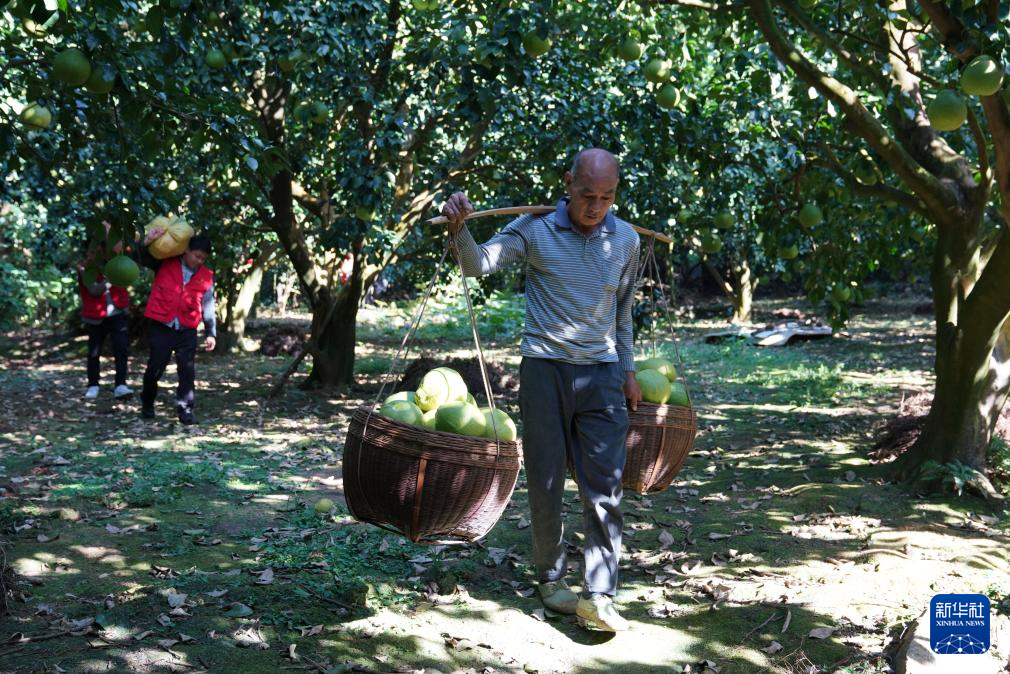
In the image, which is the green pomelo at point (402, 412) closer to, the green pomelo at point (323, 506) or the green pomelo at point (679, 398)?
the green pomelo at point (679, 398)

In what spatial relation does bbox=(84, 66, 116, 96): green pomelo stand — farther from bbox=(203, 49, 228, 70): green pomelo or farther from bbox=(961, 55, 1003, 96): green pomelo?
bbox=(203, 49, 228, 70): green pomelo

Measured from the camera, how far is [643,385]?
4.41 metres

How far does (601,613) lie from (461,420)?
98 cm

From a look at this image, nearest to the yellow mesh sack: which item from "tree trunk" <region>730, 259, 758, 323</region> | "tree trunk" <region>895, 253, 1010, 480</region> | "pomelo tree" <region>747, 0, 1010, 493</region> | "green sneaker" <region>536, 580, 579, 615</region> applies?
"pomelo tree" <region>747, 0, 1010, 493</region>

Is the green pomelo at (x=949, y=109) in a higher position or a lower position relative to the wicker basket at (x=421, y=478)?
higher

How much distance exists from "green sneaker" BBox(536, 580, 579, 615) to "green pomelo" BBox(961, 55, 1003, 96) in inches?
103

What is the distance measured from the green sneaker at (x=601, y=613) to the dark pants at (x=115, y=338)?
258 inches

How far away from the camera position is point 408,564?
187 inches

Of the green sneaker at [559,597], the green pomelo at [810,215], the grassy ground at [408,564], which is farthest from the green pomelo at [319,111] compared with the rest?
the green sneaker at [559,597]

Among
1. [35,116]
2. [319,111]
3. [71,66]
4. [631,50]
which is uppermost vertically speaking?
[631,50]

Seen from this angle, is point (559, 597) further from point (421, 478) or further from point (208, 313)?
point (208, 313)

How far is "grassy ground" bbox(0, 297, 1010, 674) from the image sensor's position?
3758 mm

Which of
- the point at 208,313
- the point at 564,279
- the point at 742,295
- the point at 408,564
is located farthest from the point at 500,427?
the point at 742,295

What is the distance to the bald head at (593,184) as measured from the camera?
380 centimetres
